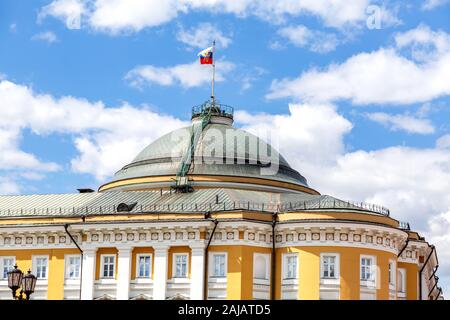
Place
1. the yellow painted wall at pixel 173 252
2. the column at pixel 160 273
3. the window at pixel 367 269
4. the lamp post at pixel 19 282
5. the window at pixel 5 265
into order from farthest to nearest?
the window at pixel 5 265 → the yellow painted wall at pixel 173 252 → the column at pixel 160 273 → the window at pixel 367 269 → the lamp post at pixel 19 282

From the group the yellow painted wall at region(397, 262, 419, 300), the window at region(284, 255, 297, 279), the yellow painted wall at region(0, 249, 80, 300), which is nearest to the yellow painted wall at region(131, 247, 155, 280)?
the yellow painted wall at region(0, 249, 80, 300)

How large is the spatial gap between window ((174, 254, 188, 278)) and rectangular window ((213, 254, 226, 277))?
1.62m

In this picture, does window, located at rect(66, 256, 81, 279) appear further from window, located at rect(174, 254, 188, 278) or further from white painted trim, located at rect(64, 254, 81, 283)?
window, located at rect(174, 254, 188, 278)

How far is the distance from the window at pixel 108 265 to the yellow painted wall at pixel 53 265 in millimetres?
1958

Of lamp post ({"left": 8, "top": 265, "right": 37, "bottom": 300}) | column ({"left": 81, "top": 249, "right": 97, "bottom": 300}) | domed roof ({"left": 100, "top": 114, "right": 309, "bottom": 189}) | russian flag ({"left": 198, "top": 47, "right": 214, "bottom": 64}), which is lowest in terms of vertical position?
lamp post ({"left": 8, "top": 265, "right": 37, "bottom": 300})

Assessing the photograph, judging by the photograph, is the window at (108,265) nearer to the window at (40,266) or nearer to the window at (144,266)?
the window at (144,266)

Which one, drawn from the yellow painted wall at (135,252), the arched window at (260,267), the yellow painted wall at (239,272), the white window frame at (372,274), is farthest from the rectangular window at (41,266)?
the white window frame at (372,274)

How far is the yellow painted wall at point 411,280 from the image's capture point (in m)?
60.2

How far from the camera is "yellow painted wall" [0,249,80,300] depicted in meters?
56.4

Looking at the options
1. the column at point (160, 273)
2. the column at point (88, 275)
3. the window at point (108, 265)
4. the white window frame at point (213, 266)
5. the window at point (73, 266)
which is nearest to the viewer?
the white window frame at point (213, 266)

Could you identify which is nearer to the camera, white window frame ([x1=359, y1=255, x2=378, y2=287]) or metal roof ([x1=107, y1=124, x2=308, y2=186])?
white window frame ([x1=359, y1=255, x2=378, y2=287])
